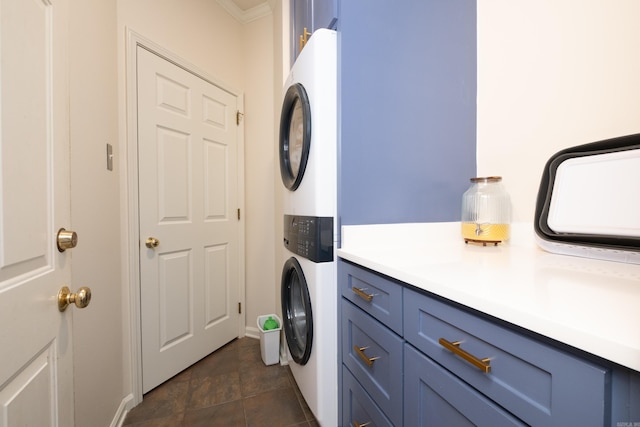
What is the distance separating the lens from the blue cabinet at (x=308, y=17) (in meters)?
1.11

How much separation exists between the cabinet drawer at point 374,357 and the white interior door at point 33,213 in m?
0.89

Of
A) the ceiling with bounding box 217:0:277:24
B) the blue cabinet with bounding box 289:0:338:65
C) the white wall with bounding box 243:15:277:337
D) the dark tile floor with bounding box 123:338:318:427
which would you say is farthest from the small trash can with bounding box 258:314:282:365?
the ceiling with bounding box 217:0:277:24

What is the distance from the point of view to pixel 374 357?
87 cm

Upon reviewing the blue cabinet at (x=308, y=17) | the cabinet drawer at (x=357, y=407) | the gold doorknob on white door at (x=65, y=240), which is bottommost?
the cabinet drawer at (x=357, y=407)

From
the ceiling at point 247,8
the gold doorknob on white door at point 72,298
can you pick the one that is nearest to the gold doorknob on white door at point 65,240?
the gold doorknob on white door at point 72,298

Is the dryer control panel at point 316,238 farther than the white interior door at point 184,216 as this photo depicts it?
No

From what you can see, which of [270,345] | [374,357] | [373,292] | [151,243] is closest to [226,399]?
[270,345]

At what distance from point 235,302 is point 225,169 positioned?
120cm

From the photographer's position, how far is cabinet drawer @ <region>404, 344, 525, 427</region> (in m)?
0.49

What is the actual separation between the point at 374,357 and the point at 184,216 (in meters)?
1.62

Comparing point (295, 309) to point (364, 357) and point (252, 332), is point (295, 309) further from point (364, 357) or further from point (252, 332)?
point (252, 332)

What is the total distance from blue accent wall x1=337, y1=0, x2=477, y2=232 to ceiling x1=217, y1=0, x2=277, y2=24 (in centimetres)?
159

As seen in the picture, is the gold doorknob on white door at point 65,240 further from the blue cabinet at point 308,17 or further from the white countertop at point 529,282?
the blue cabinet at point 308,17

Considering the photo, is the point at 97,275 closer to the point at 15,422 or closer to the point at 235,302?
the point at 15,422
